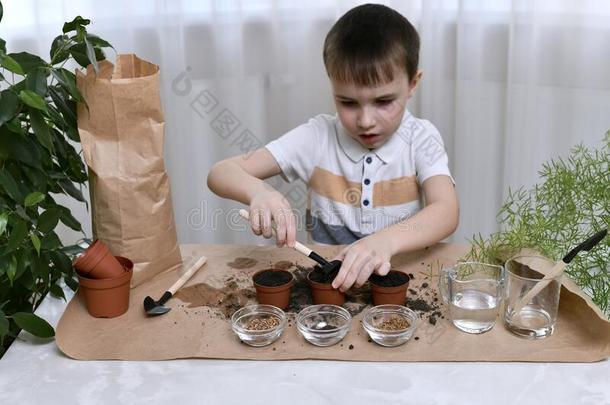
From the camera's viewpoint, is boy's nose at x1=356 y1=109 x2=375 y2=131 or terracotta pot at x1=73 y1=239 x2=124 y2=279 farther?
boy's nose at x1=356 y1=109 x2=375 y2=131

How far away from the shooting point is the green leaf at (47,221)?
3.76ft

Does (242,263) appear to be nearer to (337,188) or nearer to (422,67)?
(337,188)

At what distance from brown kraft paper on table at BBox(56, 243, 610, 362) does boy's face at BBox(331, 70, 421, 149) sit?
A: 49cm

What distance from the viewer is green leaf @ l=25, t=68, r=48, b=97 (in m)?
1.15

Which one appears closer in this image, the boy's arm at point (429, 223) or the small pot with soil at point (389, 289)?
the small pot with soil at point (389, 289)

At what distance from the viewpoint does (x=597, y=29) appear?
1848 mm

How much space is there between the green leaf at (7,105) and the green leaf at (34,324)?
0.32 metres

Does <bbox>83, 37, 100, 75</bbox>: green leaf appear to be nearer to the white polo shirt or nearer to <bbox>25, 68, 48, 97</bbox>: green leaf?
<bbox>25, 68, 48, 97</bbox>: green leaf

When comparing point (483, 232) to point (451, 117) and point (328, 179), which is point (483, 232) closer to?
point (451, 117)

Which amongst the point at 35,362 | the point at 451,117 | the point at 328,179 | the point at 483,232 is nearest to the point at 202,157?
the point at 328,179

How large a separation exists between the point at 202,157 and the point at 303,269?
0.87 meters

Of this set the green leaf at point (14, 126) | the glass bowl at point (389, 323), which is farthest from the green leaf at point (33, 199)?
the glass bowl at point (389, 323)

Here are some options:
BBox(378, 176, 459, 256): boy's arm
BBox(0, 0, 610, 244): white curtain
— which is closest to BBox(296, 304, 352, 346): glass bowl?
BBox(378, 176, 459, 256): boy's arm

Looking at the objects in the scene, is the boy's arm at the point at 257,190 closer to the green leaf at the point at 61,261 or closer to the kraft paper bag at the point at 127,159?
the kraft paper bag at the point at 127,159
